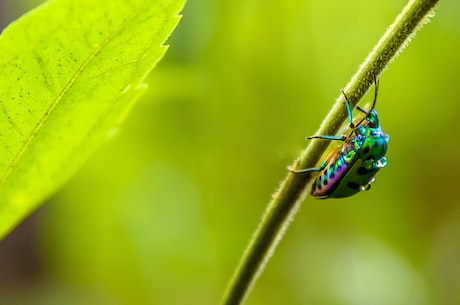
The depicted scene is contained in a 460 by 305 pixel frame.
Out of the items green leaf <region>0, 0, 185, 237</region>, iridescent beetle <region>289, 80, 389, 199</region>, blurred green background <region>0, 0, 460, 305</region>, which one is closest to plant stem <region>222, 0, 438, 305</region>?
green leaf <region>0, 0, 185, 237</region>

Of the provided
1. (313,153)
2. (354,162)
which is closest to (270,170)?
(354,162)

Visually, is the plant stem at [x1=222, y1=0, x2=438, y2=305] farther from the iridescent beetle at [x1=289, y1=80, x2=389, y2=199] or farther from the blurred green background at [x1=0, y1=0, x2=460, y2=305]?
the blurred green background at [x1=0, y1=0, x2=460, y2=305]

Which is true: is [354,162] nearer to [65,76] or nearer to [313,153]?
[313,153]

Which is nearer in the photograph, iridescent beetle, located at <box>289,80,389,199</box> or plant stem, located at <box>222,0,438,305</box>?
plant stem, located at <box>222,0,438,305</box>

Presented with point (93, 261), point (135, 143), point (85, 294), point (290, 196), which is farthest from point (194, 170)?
point (290, 196)

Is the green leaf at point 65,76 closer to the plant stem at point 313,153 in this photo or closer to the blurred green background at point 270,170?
the plant stem at point 313,153

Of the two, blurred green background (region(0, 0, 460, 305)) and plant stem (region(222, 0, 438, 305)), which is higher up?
plant stem (region(222, 0, 438, 305))

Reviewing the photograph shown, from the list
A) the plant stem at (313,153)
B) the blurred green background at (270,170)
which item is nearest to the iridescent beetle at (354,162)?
the blurred green background at (270,170)
